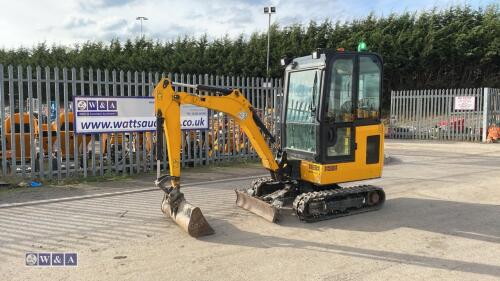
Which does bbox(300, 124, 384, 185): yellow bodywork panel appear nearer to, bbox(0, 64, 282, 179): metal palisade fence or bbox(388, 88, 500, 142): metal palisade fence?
bbox(0, 64, 282, 179): metal palisade fence

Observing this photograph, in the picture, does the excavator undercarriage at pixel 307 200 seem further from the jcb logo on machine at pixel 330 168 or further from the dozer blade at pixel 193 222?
the dozer blade at pixel 193 222

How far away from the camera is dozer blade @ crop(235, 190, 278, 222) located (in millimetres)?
6538

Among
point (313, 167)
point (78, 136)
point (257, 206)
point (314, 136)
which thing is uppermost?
point (314, 136)

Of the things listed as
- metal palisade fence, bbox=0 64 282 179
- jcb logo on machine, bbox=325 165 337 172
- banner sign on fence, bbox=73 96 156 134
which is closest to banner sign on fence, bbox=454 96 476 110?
metal palisade fence, bbox=0 64 282 179

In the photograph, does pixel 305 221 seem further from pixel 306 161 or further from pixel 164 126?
pixel 164 126

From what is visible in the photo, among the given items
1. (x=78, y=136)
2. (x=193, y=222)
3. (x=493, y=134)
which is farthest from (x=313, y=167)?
(x=493, y=134)

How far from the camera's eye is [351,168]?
7031 millimetres

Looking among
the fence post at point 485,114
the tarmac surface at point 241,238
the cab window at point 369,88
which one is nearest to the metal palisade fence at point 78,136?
the tarmac surface at point 241,238

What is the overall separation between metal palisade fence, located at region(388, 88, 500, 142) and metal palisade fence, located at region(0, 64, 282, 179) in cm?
1251

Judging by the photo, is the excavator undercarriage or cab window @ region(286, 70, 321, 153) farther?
cab window @ region(286, 70, 321, 153)

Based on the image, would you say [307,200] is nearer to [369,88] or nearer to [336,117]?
[336,117]

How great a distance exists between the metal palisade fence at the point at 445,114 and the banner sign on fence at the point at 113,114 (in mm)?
15733

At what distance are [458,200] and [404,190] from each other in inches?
44.7

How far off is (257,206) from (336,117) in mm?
1826
